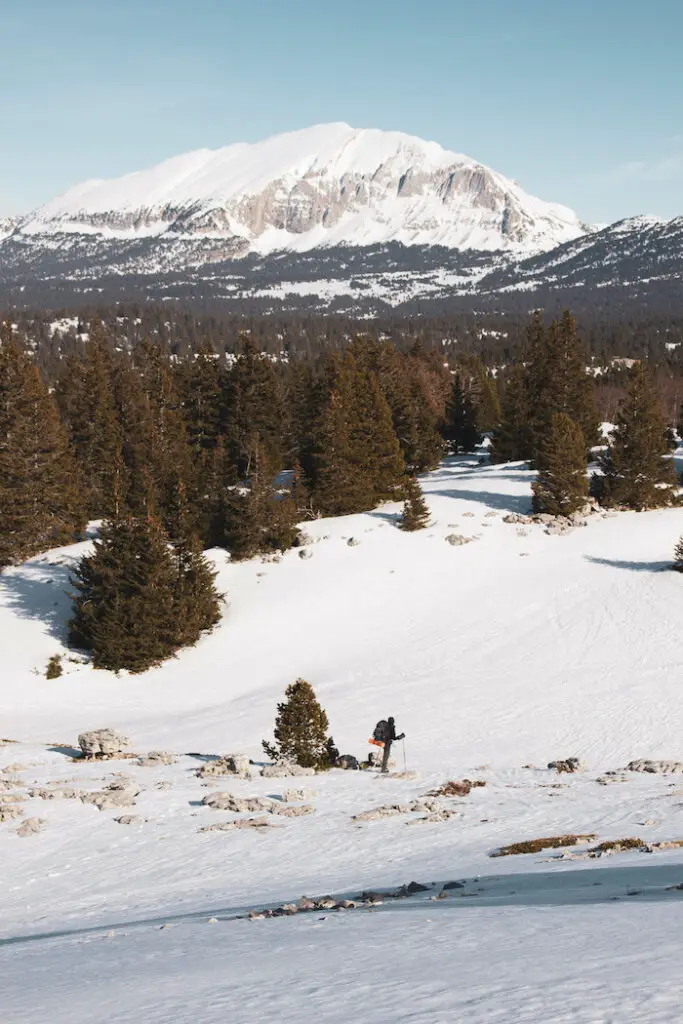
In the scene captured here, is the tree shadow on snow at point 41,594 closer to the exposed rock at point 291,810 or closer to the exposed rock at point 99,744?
the exposed rock at point 99,744

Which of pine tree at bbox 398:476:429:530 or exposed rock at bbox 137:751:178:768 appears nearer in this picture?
exposed rock at bbox 137:751:178:768

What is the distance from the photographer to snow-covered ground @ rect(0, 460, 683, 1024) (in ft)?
21.3

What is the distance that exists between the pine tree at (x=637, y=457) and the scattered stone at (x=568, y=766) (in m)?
28.4

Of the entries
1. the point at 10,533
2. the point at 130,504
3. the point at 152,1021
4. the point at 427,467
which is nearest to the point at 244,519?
the point at 130,504

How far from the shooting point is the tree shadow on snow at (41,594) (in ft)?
118

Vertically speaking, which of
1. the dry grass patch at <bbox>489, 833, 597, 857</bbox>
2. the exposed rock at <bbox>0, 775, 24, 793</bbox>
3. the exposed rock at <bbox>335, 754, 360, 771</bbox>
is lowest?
the exposed rock at <bbox>335, 754, 360, 771</bbox>

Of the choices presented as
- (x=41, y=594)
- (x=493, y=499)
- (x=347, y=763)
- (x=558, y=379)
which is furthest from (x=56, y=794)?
(x=558, y=379)

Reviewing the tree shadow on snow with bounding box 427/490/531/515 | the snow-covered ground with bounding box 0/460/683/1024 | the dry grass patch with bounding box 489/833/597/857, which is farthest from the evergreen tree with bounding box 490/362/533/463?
the dry grass patch with bounding box 489/833/597/857

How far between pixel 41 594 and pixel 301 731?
21114 mm

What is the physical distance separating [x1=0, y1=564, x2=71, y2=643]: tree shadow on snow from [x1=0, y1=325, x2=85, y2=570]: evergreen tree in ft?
5.21

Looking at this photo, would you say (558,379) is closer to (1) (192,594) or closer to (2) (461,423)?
(2) (461,423)

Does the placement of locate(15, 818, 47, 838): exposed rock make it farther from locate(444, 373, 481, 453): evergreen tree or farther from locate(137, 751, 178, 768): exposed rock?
locate(444, 373, 481, 453): evergreen tree

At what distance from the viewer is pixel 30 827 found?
16484 mm

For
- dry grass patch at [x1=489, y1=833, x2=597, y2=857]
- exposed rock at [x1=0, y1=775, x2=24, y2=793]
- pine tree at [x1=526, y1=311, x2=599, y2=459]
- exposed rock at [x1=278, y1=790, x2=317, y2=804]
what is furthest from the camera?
pine tree at [x1=526, y1=311, x2=599, y2=459]
